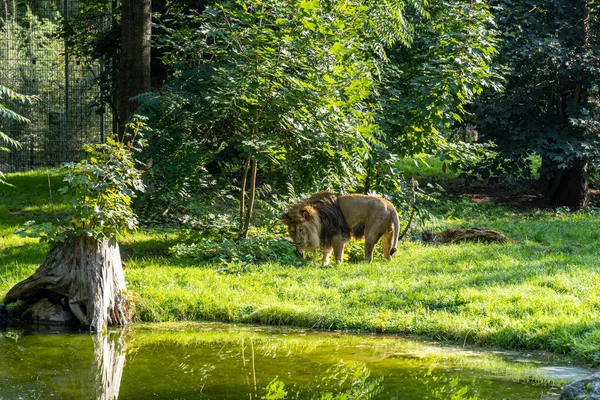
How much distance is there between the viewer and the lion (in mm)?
12641

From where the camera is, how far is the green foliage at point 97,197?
9617 mm

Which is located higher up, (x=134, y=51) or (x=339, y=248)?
(x=134, y=51)

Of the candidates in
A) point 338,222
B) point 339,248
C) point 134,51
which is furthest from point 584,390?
point 134,51

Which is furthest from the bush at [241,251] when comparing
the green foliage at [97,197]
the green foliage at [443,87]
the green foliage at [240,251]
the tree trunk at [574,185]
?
the tree trunk at [574,185]

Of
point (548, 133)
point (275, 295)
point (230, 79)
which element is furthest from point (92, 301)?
point (548, 133)

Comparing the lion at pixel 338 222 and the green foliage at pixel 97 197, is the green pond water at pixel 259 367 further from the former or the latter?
the lion at pixel 338 222

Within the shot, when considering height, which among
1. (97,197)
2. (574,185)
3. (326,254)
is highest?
(97,197)

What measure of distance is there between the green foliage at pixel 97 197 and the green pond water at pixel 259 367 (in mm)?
1294

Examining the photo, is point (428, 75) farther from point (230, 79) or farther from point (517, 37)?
point (517, 37)

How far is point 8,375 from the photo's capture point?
729 centimetres

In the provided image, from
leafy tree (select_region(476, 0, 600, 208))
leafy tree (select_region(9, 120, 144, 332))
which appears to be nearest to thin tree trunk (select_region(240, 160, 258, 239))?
leafy tree (select_region(9, 120, 144, 332))

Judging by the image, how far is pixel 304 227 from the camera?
12.6 meters

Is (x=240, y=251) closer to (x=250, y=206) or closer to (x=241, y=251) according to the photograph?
(x=241, y=251)

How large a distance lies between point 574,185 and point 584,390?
15316 mm
